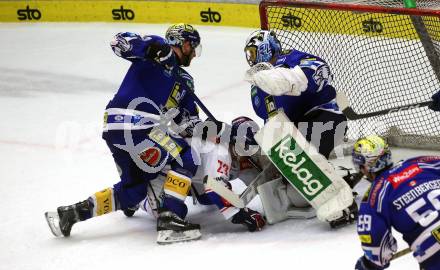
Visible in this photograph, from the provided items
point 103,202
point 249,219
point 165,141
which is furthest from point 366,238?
point 103,202

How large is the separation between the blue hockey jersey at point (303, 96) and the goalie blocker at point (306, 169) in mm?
140

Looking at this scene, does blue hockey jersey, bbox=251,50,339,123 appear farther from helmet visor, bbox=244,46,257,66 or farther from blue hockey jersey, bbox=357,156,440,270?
blue hockey jersey, bbox=357,156,440,270

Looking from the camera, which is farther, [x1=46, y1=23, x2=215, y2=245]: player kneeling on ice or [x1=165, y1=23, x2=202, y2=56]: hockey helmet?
[x1=165, y1=23, x2=202, y2=56]: hockey helmet

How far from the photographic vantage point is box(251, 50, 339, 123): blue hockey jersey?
13.1 ft

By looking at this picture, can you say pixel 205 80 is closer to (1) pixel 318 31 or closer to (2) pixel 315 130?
(1) pixel 318 31

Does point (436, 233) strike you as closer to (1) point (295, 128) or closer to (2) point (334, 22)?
(1) point (295, 128)

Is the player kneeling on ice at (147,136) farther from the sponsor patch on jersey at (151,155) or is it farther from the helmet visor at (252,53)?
the helmet visor at (252,53)

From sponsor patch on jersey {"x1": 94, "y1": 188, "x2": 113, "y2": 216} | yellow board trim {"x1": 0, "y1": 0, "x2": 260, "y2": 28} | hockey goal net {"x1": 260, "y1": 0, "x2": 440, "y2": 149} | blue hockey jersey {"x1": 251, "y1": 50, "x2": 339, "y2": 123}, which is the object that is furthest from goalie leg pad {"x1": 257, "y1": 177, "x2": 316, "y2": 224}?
yellow board trim {"x1": 0, "y1": 0, "x2": 260, "y2": 28}

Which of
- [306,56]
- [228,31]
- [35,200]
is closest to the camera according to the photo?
[306,56]

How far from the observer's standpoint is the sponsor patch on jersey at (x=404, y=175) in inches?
105

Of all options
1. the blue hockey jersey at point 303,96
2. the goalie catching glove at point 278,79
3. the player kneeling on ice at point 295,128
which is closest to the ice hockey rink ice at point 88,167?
the player kneeling on ice at point 295,128

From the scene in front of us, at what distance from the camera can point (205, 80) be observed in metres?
6.58

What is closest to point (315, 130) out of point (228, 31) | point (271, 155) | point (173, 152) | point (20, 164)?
point (271, 155)

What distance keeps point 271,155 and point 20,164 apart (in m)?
2.00
